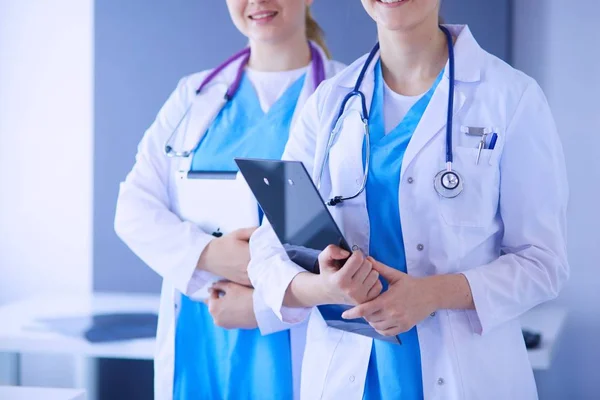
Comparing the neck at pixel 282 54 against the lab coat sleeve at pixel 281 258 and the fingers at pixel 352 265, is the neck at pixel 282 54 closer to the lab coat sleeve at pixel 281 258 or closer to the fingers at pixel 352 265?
the lab coat sleeve at pixel 281 258

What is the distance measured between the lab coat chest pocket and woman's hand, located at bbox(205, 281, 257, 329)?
62cm

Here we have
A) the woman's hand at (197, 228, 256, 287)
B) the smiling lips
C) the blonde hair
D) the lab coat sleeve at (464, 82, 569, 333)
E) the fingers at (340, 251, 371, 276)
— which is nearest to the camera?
the fingers at (340, 251, 371, 276)

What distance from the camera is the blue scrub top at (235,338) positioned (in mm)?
1835

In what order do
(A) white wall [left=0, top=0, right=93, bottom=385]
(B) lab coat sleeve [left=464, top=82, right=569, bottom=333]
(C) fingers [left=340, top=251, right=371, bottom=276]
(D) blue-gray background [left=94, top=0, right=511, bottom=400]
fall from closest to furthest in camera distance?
(C) fingers [left=340, top=251, right=371, bottom=276], (B) lab coat sleeve [left=464, top=82, right=569, bottom=333], (D) blue-gray background [left=94, top=0, right=511, bottom=400], (A) white wall [left=0, top=0, right=93, bottom=385]

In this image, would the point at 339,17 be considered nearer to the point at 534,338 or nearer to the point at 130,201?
the point at 130,201

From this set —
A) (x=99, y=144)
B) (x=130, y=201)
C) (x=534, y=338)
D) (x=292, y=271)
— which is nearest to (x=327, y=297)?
(x=292, y=271)

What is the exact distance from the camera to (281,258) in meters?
1.46

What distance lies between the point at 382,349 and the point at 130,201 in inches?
32.2

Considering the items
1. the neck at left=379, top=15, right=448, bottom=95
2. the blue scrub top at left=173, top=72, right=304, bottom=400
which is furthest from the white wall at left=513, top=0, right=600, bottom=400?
the neck at left=379, top=15, right=448, bottom=95

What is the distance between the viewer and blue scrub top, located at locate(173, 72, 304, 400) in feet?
6.02

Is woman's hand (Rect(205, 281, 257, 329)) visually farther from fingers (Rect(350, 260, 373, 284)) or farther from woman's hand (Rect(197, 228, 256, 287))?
fingers (Rect(350, 260, 373, 284))

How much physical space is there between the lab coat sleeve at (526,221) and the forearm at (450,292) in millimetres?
13

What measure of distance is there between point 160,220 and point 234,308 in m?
0.28

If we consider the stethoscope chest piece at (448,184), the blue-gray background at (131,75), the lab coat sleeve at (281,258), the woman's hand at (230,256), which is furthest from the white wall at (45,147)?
the stethoscope chest piece at (448,184)
